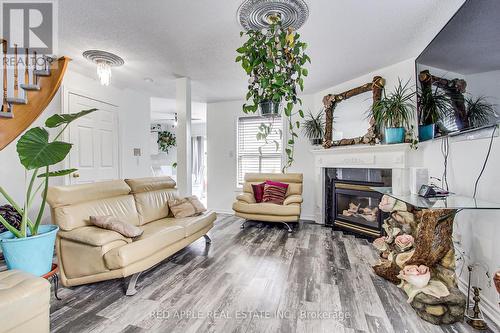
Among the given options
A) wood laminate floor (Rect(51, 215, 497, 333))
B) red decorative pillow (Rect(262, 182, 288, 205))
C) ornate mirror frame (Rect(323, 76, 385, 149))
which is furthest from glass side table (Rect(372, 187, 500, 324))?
red decorative pillow (Rect(262, 182, 288, 205))

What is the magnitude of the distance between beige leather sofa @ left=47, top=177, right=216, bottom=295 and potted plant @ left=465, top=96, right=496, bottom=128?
2.54 metres

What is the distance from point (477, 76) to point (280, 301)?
2.03 metres

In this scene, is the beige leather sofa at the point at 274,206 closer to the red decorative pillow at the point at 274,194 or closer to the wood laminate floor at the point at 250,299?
the red decorative pillow at the point at 274,194

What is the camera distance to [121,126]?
411cm

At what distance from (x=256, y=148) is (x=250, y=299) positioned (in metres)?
3.29

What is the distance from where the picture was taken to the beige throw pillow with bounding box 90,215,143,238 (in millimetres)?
1983

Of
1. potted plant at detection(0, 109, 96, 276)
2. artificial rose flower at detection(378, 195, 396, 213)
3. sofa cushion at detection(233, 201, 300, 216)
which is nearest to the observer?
potted plant at detection(0, 109, 96, 276)

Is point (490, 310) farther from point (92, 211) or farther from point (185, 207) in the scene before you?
point (92, 211)

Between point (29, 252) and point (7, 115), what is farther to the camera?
point (7, 115)

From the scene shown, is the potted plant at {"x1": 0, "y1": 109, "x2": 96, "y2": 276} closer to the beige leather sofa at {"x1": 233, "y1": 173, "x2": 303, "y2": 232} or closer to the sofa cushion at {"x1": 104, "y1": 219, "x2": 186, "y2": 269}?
the sofa cushion at {"x1": 104, "y1": 219, "x2": 186, "y2": 269}

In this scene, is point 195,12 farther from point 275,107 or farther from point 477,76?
point 477,76

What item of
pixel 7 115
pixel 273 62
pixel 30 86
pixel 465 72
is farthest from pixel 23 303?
pixel 465 72

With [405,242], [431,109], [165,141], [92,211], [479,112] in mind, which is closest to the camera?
[479,112]

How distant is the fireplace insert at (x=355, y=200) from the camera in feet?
10.5
